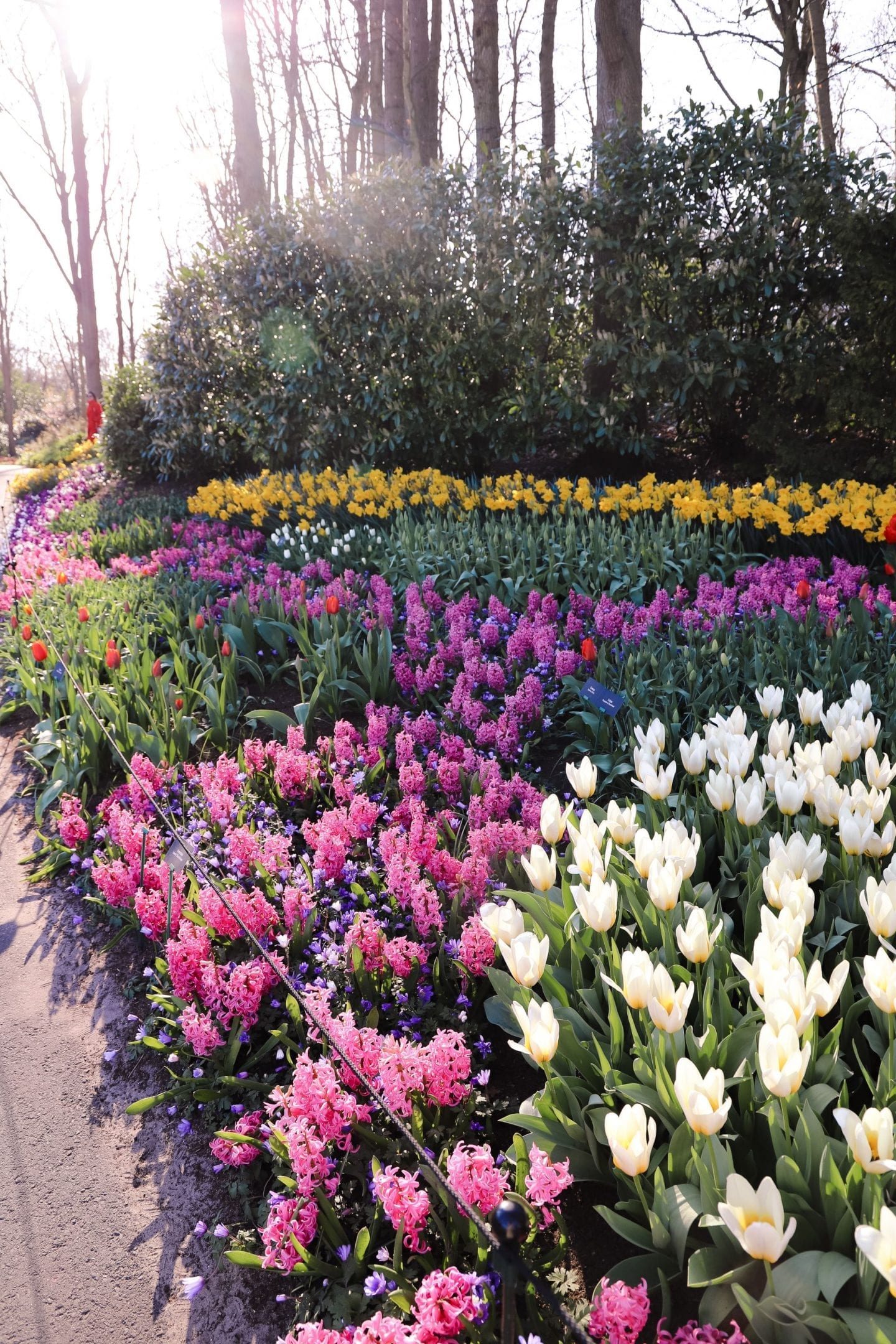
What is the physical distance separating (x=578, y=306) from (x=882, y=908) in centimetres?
692

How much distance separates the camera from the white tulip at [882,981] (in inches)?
51.9

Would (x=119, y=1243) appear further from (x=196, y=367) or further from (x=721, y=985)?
(x=196, y=367)

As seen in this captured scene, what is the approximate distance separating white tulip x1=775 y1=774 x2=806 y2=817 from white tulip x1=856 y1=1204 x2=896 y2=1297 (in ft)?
3.32

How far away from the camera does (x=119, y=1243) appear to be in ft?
5.93

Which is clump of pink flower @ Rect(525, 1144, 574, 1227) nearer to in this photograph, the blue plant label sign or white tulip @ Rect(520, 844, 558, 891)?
white tulip @ Rect(520, 844, 558, 891)

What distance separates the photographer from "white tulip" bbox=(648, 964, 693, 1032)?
53.6 inches

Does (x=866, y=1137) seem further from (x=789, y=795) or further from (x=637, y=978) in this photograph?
(x=789, y=795)

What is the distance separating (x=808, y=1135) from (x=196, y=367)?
34.5 ft

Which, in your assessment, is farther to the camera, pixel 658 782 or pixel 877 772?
pixel 658 782

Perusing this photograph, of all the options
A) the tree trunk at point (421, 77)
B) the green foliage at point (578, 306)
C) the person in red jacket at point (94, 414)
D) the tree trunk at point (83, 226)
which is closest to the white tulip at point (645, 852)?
the green foliage at point (578, 306)

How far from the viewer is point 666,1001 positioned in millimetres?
1396

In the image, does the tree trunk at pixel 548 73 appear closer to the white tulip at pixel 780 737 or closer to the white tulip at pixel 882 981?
the white tulip at pixel 780 737

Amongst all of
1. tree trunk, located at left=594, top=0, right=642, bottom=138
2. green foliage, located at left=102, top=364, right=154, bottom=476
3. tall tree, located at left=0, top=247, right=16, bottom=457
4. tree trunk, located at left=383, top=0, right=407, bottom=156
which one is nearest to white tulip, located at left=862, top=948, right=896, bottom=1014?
tree trunk, located at left=594, top=0, right=642, bottom=138

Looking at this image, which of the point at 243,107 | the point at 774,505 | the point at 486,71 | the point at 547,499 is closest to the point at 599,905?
the point at 774,505
